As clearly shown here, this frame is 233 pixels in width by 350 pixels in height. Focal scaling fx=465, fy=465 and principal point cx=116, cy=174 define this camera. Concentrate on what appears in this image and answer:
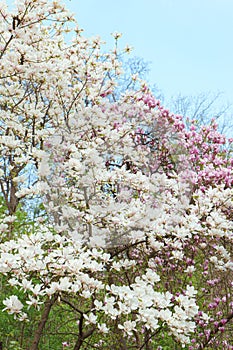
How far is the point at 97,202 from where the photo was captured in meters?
3.16

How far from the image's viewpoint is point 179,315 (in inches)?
89.5

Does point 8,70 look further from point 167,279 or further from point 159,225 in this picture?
point 167,279

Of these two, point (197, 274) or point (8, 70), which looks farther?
point (197, 274)

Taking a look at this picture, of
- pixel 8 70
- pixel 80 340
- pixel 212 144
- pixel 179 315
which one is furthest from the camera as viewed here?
pixel 212 144

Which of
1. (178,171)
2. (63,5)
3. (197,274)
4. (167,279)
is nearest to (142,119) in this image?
(178,171)

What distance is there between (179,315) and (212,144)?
3.20 m

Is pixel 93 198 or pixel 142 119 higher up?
pixel 142 119

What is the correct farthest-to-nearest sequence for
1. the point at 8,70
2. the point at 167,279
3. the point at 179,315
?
the point at 167,279
the point at 8,70
the point at 179,315

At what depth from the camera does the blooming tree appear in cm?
A: 231

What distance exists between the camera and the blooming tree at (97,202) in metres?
2.31

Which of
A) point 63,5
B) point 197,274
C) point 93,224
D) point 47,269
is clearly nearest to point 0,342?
point 93,224

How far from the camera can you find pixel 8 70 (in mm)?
3631

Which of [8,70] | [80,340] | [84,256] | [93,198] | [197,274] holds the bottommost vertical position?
[80,340]

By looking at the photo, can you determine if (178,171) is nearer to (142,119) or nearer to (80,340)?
(142,119)
